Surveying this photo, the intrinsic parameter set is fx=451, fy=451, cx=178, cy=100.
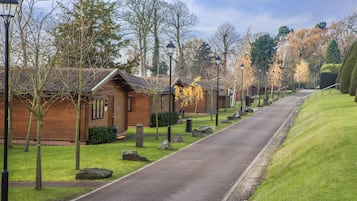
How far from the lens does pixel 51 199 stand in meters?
12.0

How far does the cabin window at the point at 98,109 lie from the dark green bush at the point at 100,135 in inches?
39.6

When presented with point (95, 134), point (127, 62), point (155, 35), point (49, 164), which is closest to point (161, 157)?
point (49, 164)

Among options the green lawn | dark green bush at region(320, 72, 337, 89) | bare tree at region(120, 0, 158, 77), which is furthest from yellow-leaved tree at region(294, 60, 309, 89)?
the green lawn

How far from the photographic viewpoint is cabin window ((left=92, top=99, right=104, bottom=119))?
85.7 feet

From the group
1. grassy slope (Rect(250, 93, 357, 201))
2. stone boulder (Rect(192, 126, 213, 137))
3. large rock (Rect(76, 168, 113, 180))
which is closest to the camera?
grassy slope (Rect(250, 93, 357, 201))

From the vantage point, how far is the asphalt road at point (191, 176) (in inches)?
493

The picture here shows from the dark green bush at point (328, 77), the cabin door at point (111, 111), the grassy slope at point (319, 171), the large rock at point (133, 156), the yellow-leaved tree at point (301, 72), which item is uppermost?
the yellow-leaved tree at point (301, 72)

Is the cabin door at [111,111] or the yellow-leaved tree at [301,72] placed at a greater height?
the yellow-leaved tree at [301,72]

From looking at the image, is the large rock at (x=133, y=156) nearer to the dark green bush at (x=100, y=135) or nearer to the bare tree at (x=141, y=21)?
the dark green bush at (x=100, y=135)

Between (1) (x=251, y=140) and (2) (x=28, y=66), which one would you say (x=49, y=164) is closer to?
(2) (x=28, y=66)

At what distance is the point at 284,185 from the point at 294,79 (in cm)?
9046

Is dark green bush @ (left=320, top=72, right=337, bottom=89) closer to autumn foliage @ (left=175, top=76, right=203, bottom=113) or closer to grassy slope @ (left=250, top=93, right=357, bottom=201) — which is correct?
autumn foliage @ (left=175, top=76, right=203, bottom=113)

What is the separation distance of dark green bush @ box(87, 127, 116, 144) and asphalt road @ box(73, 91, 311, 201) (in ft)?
17.4

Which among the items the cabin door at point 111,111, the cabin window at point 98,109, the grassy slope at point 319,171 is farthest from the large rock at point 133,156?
the cabin door at point 111,111
